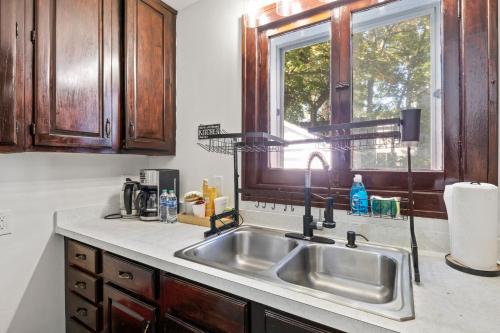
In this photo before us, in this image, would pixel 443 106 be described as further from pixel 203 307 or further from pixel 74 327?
pixel 74 327

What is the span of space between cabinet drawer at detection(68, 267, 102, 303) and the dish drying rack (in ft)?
1.98

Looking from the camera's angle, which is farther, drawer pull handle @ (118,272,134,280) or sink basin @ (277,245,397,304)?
drawer pull handle @ (118,272,134,280)

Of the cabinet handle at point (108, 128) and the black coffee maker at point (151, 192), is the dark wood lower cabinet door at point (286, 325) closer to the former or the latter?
the black coffee maker at point (151, 192)

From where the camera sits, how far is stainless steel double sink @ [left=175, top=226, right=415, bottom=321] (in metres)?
0.87

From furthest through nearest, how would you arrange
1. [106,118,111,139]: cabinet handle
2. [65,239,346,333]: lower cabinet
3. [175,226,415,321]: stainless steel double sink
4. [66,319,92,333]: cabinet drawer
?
[106,118,111,139]: cabinet handle → [66,319,92,333]: cabinet drawer → [175,226,415,321]: stainless steel double sink → [65,239,346,333]: lower cabinet

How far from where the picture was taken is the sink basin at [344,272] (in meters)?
0.96

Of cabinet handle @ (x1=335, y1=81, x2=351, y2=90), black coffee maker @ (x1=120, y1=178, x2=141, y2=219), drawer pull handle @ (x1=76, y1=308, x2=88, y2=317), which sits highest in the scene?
cabinet handle @ (x1=335, y1=81, x2=351, y2=90)

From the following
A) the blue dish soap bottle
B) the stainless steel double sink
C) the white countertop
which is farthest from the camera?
the blue dish soap bottle

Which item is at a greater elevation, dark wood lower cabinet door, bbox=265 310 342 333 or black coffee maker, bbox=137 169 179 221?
black coffee maker, bbox=137 169 179 221

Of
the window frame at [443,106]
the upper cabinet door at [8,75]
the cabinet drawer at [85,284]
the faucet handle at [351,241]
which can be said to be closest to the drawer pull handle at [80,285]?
the cabinet drawer at [85,284]

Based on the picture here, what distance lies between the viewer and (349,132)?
4.05ft

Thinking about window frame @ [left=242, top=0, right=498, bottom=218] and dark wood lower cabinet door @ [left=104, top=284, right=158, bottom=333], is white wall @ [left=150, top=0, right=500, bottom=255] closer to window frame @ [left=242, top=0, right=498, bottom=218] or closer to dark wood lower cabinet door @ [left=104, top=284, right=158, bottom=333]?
window frame @ [left=242, top=0, right=498, bottom=218]

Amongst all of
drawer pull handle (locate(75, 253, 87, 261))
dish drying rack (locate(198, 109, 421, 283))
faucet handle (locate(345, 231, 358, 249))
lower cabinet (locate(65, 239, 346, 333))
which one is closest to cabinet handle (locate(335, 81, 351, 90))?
dish drying rack (locate(198, 109, 421, 283))

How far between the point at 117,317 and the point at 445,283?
1.29m
